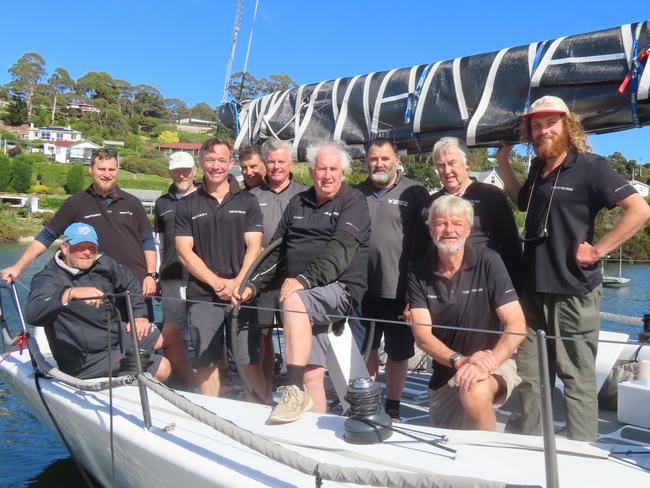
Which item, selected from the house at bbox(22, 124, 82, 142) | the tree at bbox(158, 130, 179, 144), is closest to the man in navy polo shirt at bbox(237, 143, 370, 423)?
the house at bbox(22, 124, 82, 142)

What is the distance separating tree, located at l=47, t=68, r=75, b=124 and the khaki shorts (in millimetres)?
113939

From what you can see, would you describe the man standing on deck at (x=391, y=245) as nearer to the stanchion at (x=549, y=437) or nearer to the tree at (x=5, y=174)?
the stanchion at (x=549, y=437)

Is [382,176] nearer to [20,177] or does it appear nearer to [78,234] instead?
[78,234]

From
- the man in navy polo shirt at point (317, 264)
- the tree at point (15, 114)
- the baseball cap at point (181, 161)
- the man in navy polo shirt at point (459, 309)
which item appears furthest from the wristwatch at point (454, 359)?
the tree at point (15, 114)

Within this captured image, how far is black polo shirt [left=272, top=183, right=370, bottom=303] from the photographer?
370 cm

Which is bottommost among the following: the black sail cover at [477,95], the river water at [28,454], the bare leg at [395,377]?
the river water at [28,454]

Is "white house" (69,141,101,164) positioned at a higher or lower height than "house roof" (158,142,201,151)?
lower

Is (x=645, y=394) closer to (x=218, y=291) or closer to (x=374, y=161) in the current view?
(x=374, y=161)

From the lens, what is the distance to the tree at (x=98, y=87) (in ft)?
370

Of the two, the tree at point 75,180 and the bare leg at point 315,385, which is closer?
the bare leg at point 315,385

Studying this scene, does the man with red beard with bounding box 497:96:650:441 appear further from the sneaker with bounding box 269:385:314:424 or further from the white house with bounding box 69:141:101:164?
the white house with bounding box 69:141:101:164

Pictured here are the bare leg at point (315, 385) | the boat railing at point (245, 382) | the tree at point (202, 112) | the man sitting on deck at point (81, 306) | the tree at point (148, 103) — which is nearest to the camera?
the boat railing at point (245, 382)

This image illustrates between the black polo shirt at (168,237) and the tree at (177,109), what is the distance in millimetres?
117423

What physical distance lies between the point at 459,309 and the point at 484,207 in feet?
2.40
